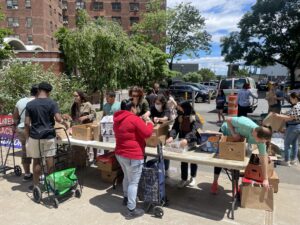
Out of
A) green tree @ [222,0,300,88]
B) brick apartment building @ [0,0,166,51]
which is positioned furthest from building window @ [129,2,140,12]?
green tree @ [222,0,300,88]

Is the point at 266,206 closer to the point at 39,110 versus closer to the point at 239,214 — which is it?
the point at 239,214

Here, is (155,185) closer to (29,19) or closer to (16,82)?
(16,82)

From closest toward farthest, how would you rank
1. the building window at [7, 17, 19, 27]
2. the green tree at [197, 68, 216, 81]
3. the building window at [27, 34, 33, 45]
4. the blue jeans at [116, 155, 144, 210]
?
1. the blue jeans at [116, 155, 144, 210]
2. the building window at [7, 17, 19, 27]
3. the building window at [27, 34, 33, 45]
4. the green tree at [197, 68, 216, 81]

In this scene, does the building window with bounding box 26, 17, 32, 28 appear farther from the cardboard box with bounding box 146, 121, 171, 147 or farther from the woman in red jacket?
the woman in red jacket

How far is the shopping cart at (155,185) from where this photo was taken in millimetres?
4254

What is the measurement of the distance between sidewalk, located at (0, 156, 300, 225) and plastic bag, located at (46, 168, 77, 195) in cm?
23

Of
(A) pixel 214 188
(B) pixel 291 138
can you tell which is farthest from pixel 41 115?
(B) pixel 291 138

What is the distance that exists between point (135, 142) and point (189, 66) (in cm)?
8680

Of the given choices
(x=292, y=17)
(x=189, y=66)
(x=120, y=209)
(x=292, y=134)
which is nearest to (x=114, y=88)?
(x=292, y=134)

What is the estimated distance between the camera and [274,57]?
3888 centimetres

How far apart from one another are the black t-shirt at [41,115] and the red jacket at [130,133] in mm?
1313

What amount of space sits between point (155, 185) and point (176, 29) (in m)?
37.4

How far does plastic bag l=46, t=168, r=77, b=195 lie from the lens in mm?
4570

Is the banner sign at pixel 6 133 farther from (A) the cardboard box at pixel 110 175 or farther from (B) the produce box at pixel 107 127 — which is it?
(B) the produce box at pixel 107 127
